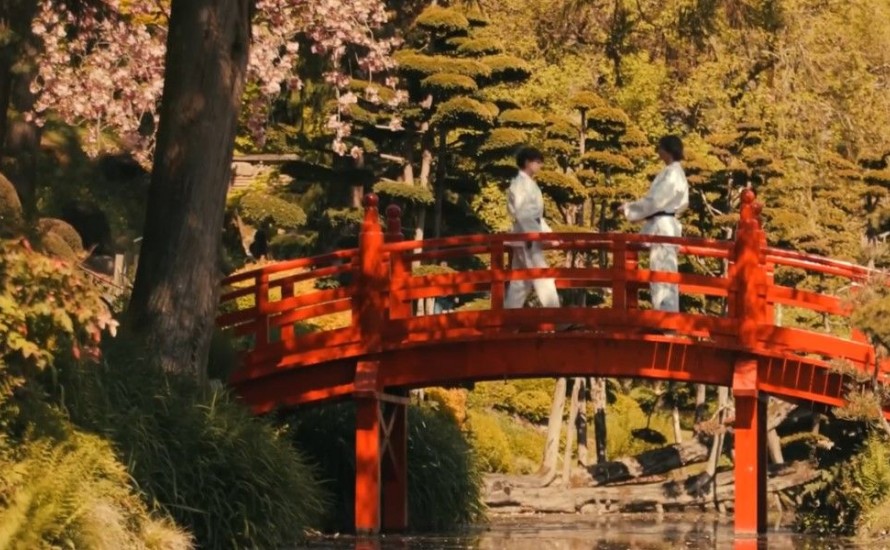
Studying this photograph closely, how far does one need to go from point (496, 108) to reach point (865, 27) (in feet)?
50.4

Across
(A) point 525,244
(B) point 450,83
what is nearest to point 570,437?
(B) point 450,83

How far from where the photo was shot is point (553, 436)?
117 feet

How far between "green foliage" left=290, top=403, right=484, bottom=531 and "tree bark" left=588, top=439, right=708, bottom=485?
10670 millimetres

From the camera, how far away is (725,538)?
A: 23.5 metres

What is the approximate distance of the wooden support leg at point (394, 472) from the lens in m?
23.4

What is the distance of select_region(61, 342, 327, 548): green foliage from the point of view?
16969 millimetres

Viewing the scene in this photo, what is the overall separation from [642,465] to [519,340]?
13118 millimetres

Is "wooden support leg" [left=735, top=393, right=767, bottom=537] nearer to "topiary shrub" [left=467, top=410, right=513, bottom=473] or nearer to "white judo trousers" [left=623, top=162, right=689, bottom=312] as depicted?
"white judo trousers" [left=623, top=162, right=689, bottom=312]

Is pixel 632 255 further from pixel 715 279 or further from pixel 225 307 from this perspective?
pixel 225 307

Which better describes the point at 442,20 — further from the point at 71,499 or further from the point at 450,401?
the point at 71,499

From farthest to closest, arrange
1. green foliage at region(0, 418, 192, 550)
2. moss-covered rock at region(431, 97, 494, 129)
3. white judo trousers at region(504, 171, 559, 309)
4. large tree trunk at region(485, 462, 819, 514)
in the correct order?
moss-covered rock at region(431, 97, 494, 129) < large tree trunk at region(485, 462, 819, 514) < white judo trousers at region(504, 171, 559, 309) < green foliage at region(0, 418, 192, 550)

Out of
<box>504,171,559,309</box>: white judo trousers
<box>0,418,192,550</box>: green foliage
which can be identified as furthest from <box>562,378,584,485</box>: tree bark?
<box>0,418,192,550</box>: green foliage

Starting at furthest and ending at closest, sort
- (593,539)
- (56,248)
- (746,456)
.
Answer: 1. (593,539)
2. (746,456)
3. (56,248)

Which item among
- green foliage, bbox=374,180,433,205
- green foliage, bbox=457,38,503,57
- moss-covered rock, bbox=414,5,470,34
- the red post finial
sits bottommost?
the red post finial
